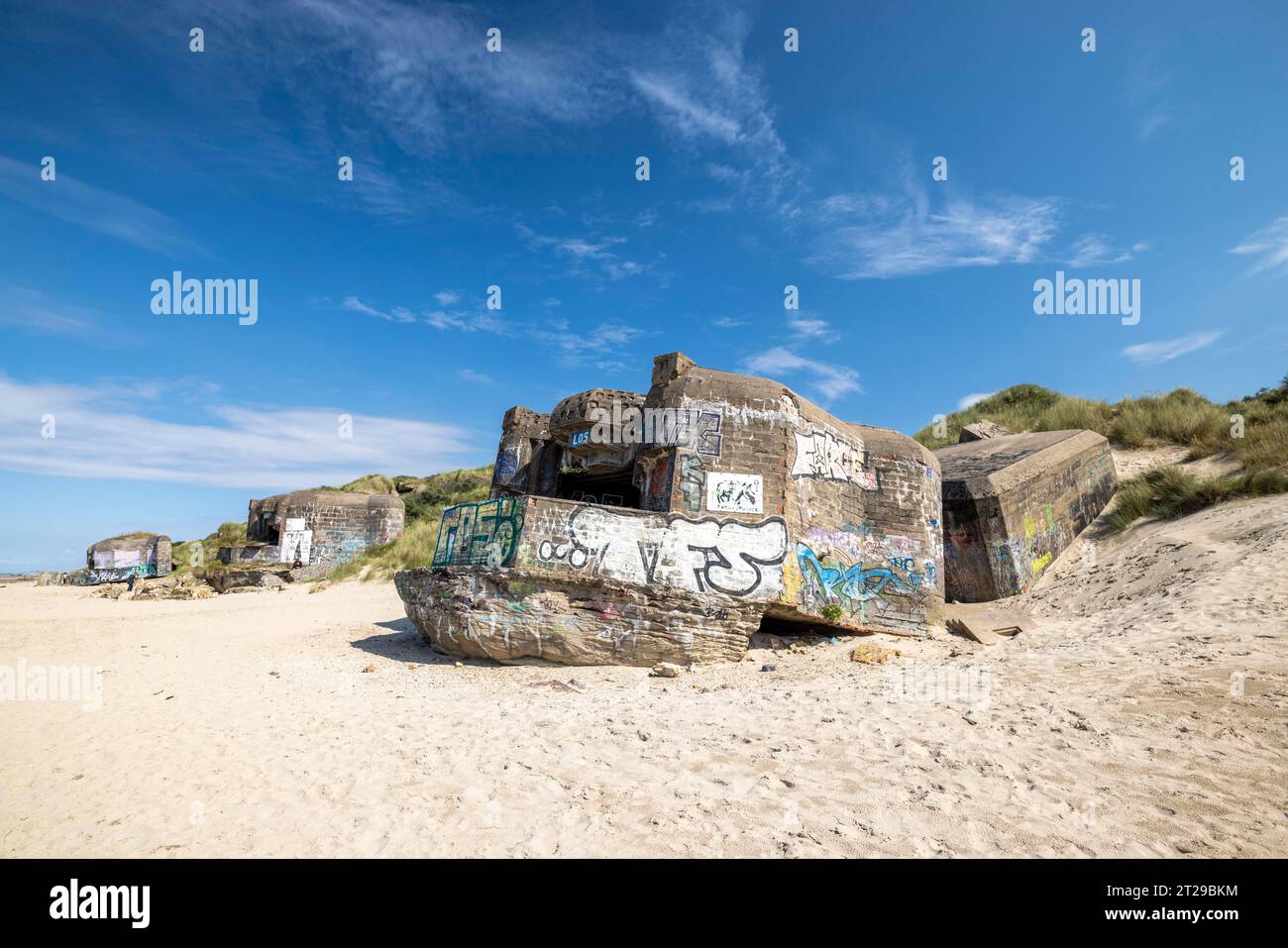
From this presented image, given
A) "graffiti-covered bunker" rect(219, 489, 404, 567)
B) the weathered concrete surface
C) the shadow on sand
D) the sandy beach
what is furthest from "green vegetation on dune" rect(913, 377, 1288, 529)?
"graffiti-covered bunker" rect(219, 489, 404, 567)

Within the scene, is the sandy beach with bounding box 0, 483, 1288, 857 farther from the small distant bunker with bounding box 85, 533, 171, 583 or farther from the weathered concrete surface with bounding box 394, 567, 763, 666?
the small distant bunker with bounding box 85, 533, 171, 583

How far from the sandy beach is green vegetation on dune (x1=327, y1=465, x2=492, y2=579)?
8499 millimetres

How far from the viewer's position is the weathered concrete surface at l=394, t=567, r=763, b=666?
318 inches

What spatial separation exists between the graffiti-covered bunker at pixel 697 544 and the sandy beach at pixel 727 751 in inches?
22.4

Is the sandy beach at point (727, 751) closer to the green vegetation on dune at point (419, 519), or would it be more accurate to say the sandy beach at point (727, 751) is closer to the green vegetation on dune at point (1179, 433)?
the green vegetation on dune at point (1179, 433)

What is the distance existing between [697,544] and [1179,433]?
53.8 ft

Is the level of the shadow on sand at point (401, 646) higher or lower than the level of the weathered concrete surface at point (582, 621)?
lower

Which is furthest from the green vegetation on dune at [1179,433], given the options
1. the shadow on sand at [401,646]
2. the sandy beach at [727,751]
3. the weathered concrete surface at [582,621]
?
the shadow on sand at [401,646]

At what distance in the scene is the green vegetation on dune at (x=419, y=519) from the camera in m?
20.7

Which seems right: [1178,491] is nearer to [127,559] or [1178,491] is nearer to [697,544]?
[697,544]

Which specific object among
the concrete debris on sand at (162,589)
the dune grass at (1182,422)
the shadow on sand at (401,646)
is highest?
the dune grass at (1182,422)

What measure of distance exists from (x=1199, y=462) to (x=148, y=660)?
72.7ft

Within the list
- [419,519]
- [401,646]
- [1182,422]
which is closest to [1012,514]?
[1182,422]

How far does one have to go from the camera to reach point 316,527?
75.5 feet
